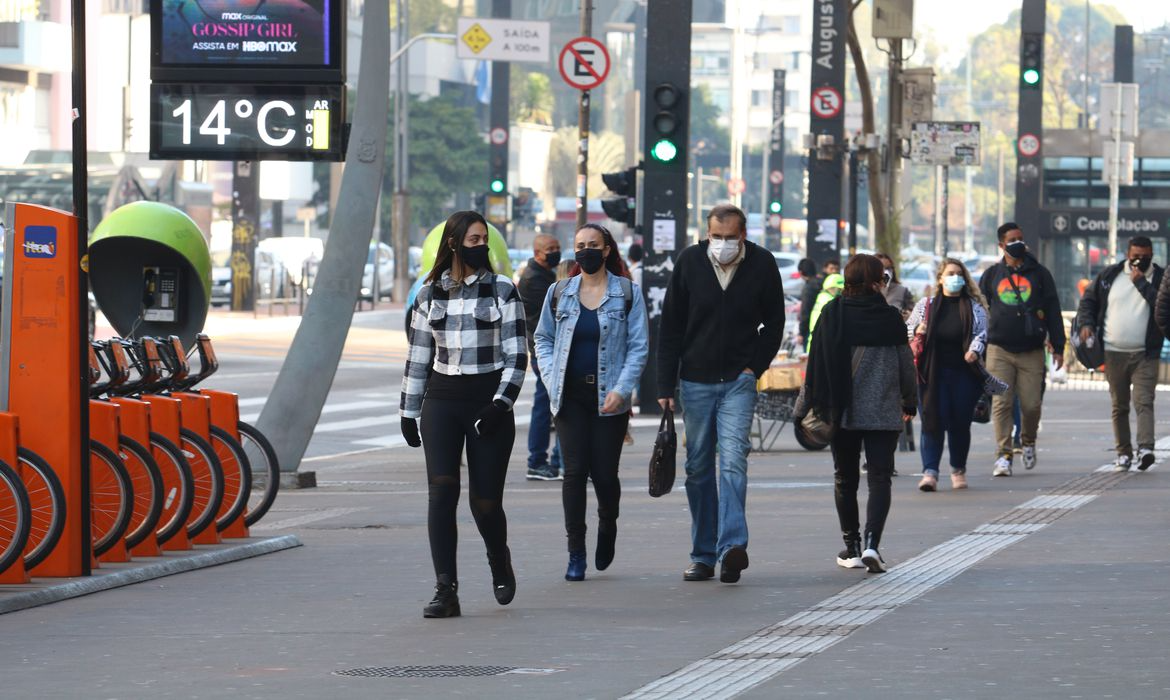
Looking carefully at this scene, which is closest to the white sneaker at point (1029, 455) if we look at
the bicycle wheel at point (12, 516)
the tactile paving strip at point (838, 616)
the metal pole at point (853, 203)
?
the tactile paving strip at point (838, 616)

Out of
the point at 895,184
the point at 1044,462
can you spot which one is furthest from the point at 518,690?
the point at 895,184

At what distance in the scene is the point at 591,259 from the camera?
11.1 meters

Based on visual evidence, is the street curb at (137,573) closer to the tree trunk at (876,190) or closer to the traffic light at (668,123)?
the traffic light at (668,123)

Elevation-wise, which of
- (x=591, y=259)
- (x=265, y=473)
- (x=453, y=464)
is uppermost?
(x=591, y=259)

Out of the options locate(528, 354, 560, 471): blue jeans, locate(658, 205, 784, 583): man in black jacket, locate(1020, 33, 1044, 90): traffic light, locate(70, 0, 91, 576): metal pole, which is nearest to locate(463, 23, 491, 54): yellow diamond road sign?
locate(1020, 33, 1044, 90): traffic light

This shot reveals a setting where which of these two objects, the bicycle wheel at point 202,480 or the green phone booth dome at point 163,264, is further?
the green phone booth dome at point 163,264

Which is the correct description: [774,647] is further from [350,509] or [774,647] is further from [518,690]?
[350,509]

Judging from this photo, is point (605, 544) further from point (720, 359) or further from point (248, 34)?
point (248, 34)

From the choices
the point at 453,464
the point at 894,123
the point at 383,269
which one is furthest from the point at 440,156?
the point at 453,464

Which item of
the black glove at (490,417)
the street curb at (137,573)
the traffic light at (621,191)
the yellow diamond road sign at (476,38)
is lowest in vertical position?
the street curb at (137,573)

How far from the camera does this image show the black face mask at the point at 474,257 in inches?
389

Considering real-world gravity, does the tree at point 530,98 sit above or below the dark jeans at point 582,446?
above

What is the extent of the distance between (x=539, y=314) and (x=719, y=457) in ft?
21.5

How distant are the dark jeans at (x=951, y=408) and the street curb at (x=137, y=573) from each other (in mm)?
5141
